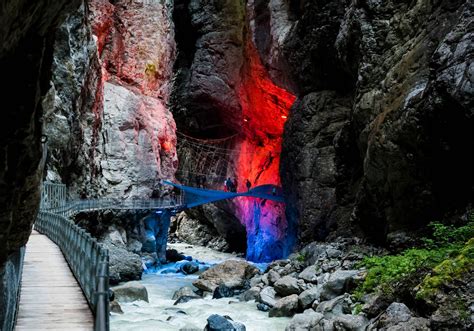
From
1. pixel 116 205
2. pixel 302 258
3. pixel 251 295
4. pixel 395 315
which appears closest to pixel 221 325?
pixel 395 315

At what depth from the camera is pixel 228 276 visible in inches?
727

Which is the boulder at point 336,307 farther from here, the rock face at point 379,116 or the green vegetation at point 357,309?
the rock face at point 379,116

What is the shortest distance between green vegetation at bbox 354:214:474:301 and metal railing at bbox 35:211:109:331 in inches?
210

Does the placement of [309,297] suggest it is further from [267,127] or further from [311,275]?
[267,127]

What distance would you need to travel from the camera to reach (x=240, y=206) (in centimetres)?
3494

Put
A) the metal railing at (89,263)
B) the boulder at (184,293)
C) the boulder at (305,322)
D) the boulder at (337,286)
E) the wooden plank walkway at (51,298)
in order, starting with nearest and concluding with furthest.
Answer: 1. the metal railing at (89,263)
2. the wooden plank walkway at (51,298)
3. the boulder at (305,322)
4. the boulder at (337,286)
5. the boulder at (184,293)

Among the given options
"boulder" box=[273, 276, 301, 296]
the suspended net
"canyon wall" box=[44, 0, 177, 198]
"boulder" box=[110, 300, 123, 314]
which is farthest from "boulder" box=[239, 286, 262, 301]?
the suspended net

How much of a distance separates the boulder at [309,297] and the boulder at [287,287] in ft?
4.23

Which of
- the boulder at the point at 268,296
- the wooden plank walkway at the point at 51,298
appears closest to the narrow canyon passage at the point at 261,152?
the boulder at the point at 268,296

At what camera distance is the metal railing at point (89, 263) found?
16.2ft

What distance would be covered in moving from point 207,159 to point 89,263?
3187cm

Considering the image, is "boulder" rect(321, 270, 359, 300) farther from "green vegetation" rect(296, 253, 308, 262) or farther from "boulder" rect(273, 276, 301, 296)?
"green vegetation" rect(296, 253, 308, 262)

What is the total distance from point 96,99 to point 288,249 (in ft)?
48.8

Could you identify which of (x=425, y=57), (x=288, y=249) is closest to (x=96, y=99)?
(x=288, y=249)
